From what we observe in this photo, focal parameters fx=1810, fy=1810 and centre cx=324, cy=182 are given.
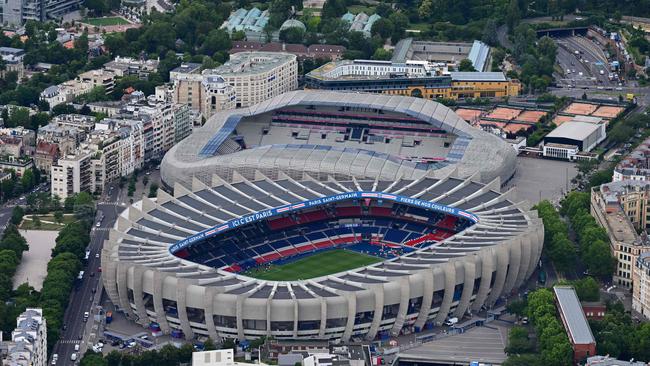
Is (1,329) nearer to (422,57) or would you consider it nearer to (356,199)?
(356,199)

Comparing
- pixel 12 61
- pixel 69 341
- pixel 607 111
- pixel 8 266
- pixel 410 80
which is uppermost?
pixel 410 80

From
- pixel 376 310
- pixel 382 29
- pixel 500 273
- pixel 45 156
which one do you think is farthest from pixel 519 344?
pixel 382 29

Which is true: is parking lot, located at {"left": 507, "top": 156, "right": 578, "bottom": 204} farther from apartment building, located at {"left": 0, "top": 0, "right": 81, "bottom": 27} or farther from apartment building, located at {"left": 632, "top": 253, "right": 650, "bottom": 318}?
apartment building, located at {"left": 0, "top": 0, "right": 81, "bottom": 27}

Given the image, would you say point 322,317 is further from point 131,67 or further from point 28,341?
point 131,67

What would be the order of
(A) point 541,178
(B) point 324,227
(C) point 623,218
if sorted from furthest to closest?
(A) point 541,178
(B) point 324,227
(C) point 623,218

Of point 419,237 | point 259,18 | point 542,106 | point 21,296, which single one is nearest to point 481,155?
point 419,237

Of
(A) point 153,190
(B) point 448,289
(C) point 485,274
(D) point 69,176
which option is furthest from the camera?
(A) point 153,190
